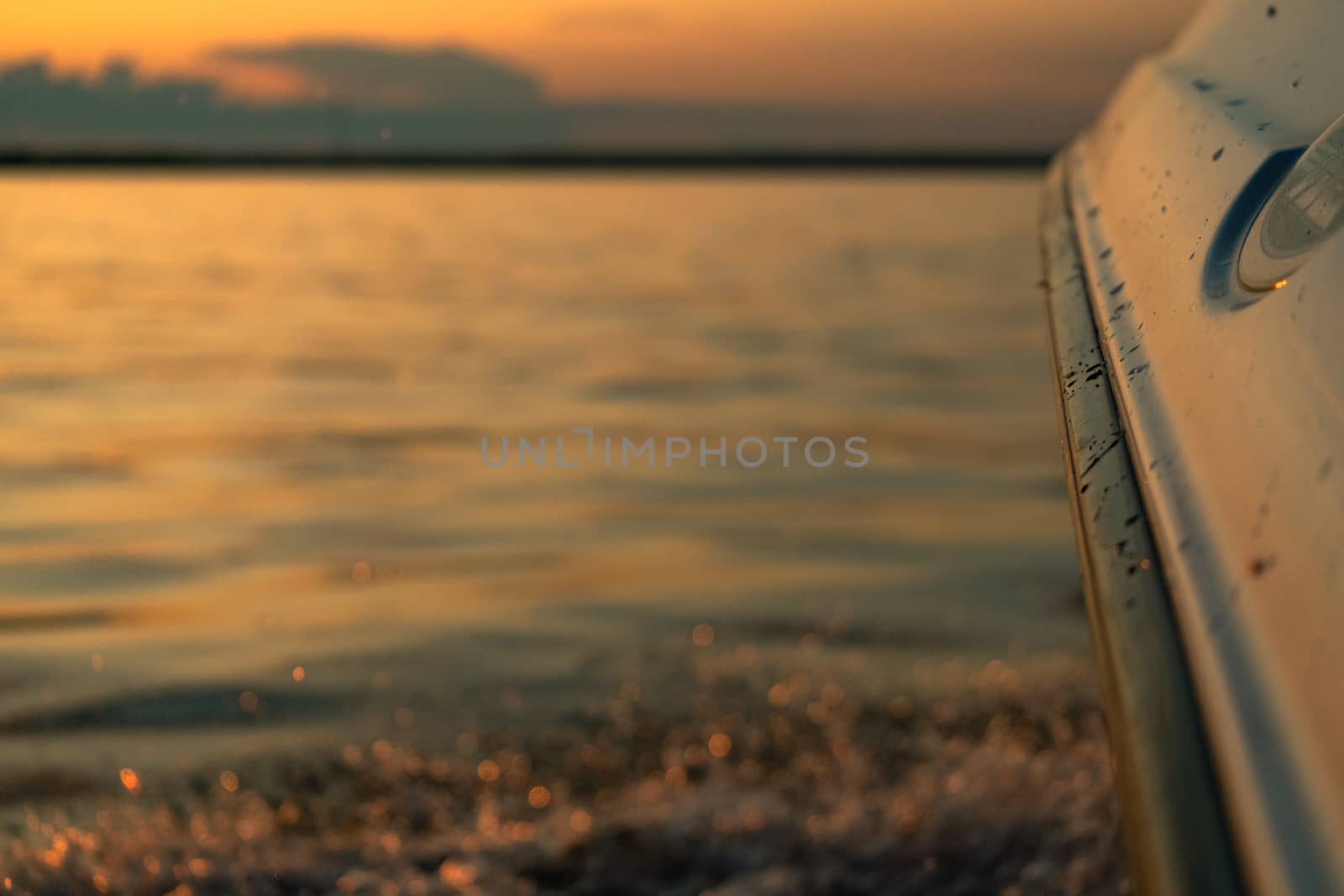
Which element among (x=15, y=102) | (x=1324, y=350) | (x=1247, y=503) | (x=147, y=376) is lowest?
(x=1247, y=503)

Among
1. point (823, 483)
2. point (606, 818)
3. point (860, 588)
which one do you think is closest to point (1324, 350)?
point (606, 818)

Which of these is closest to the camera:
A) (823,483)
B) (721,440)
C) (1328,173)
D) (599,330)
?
(1328,173)

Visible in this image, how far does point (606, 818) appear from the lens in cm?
319

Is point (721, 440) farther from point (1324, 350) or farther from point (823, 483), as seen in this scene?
point (1324, 350)

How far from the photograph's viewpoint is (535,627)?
4.53 meters

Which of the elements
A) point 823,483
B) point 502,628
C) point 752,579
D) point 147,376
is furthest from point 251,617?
point 147,376

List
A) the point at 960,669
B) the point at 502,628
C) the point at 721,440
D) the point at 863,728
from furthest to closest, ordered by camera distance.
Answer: the point at 721,440 < the point at 502,628 < the point at 960,669 < the point at 863,728

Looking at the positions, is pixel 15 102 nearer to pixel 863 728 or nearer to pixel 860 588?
pixel 863 728

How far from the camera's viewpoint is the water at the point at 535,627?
309 cm

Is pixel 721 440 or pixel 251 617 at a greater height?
pixel 721 440

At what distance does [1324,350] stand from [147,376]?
9.60 m

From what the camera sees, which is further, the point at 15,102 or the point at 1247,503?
the point at 15,102

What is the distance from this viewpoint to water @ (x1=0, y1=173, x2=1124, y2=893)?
122 inches

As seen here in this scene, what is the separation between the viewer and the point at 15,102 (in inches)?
138
